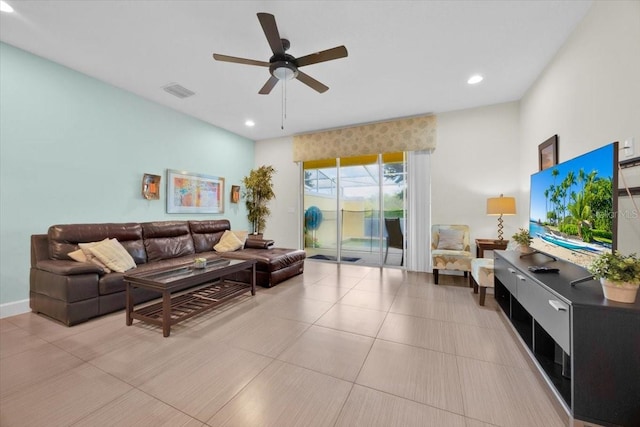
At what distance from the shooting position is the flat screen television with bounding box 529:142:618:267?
4.94 feet

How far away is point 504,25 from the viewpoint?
7.68 ft

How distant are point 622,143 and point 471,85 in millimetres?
2122

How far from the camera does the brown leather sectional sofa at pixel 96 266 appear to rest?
2.45 meters

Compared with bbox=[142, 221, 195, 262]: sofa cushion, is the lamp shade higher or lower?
higher

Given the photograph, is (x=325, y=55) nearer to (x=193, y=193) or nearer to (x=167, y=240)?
(x=167, y=240)

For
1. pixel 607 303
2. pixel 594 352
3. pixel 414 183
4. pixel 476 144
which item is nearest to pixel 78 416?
pixel 594 352

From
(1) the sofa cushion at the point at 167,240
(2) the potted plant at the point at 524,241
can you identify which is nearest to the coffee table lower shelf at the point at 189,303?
(1) the sofa cushion at the point at 167,240

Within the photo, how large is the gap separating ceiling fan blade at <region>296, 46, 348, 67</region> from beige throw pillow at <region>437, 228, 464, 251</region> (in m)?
3.30

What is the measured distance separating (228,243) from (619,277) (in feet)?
15.1

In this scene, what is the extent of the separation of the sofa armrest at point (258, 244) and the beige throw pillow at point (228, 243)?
0.13 m

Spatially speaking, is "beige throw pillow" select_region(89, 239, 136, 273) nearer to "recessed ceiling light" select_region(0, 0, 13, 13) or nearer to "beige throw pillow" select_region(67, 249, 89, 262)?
"beige throw pillow" select_region(67, 249, 89, 262)

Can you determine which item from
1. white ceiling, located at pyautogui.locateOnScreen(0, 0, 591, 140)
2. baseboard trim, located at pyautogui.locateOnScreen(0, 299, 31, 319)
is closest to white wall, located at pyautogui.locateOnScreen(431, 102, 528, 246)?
white ceiling, located at pyautogui.locateOnScreen(0, 0, 591, 140)

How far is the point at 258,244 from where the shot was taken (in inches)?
183

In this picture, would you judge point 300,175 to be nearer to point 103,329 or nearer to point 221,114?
point 221,114
